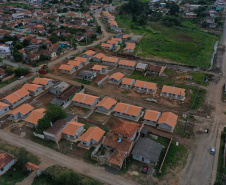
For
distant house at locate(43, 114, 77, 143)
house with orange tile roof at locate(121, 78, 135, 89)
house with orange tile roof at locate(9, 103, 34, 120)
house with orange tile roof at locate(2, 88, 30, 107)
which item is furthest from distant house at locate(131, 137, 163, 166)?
house with orange tile roof at locate(2, 88, 30, 107)

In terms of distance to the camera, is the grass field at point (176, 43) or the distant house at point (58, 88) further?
the grass field at point (176, 43)

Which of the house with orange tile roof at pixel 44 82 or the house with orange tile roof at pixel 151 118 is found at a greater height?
the house with orange tile roof at pixel 151 118

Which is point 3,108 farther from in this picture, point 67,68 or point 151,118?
point 151,118

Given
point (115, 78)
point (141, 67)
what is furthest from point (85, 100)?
point (141, 67)

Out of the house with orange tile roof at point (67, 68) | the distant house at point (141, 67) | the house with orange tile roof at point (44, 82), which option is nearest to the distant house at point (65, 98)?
the house with orange tile roof at point (44, 82)

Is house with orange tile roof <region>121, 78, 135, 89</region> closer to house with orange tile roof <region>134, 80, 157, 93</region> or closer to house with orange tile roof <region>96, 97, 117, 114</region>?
house with orange tile roof <region>134, 80, 157, 93</region>

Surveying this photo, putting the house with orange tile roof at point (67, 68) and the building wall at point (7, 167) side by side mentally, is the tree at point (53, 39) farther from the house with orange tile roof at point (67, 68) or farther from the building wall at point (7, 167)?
the building wall at point (7, 167)
